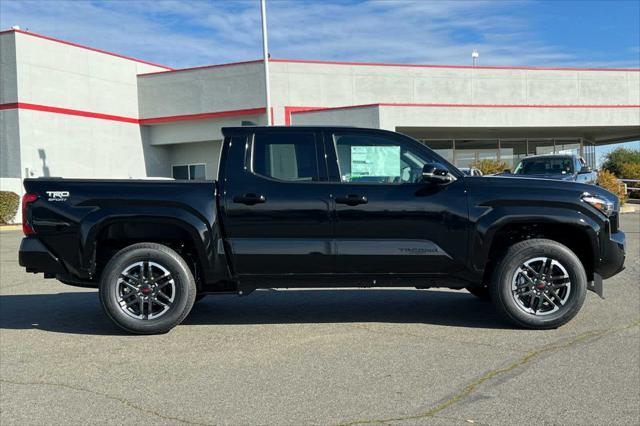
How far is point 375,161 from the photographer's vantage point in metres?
5.99

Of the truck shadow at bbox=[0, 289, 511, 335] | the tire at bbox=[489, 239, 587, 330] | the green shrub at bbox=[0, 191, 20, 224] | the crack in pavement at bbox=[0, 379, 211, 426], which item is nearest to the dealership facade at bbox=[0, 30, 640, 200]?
the green shrub at bbox=[0, 191, 20, 224]

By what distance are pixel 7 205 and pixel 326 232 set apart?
59.4ft

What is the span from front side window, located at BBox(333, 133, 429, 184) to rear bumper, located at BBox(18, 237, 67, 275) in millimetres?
2865

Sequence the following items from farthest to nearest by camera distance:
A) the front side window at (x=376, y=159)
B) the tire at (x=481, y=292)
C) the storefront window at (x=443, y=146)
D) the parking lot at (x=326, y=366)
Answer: the storefront window at (x=443, y=146), the tire at (x=481, y=292), the front side window at (x=376, y=159), the parking lot at (x=326, y=366)

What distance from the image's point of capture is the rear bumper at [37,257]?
5778 millimetres

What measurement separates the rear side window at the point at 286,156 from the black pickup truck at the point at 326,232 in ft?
0.07

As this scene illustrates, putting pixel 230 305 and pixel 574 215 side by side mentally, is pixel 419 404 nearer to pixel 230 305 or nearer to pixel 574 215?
pixel 574 215

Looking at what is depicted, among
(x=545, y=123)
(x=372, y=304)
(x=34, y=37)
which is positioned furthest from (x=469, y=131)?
(x=372, y=304)

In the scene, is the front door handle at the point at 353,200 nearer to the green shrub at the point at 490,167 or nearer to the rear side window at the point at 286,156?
the rear side window at the point at 286,156

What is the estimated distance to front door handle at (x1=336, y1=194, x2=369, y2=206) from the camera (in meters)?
5.71

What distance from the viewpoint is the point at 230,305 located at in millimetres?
7234

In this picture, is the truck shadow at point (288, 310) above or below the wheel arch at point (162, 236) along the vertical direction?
below

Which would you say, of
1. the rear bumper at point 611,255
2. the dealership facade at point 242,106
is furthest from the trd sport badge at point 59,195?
the dealership facade at point 242,106

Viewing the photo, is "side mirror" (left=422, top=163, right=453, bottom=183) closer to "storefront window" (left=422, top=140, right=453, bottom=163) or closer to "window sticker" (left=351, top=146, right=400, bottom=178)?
"window sticker" (left=351, top=146, right=400, bottom=178)
